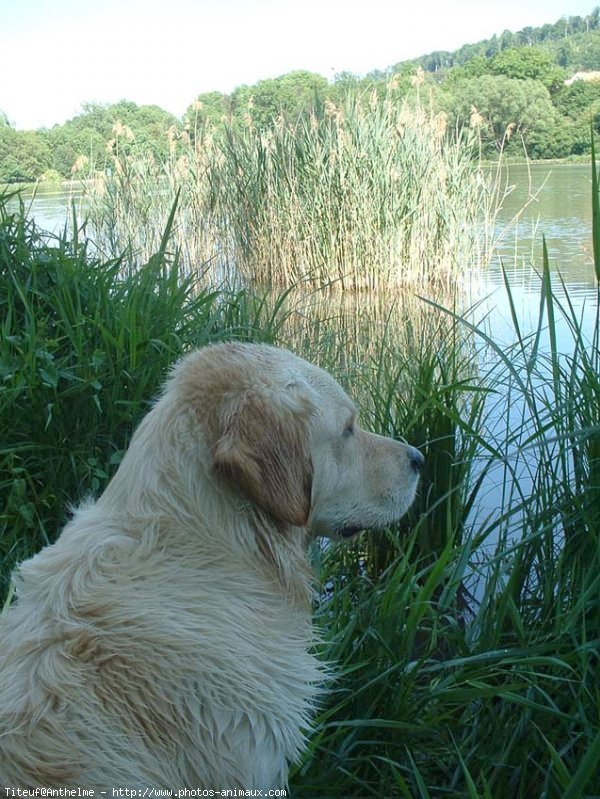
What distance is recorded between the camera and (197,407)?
2027mm

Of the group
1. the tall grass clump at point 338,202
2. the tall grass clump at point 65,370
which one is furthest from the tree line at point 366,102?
the tall grass clump at point 65,370

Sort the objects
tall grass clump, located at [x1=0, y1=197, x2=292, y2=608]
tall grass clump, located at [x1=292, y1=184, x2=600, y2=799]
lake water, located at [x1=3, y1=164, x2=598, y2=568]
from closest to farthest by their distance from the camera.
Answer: tall grass clump, located at [x1=292, y1=184, x2=600, y2=799]
tall grass clump, located at [x1=0, y1=197, x2=292, y2=608]
lake water, located at [x1=3, y1=164, x2=598, y2=568]

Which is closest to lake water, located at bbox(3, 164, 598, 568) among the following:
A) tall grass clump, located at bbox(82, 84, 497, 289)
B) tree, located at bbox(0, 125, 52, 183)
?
tree, located at bbox(0, 125, 52, 183)

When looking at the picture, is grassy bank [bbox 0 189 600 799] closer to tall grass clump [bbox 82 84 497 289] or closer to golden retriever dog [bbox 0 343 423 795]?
golden retriever dog [bbox 0 343 423 795]

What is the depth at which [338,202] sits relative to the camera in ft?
35.8

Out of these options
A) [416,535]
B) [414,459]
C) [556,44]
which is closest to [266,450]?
[414,459]

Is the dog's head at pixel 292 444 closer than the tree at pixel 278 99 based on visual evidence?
Yes

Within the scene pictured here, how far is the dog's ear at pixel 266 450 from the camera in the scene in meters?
1.93

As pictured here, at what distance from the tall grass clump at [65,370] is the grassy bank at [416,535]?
0.04ft

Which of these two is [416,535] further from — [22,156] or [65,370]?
[22,156]

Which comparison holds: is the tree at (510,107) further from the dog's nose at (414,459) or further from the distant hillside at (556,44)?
the dog's nose at (414,459)

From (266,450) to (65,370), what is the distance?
7.12 ft

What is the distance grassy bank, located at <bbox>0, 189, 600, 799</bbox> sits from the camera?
2.45 meters

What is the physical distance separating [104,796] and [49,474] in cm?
232
